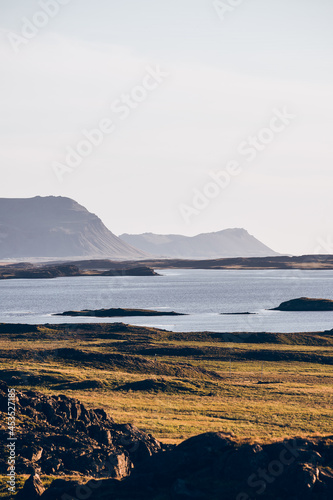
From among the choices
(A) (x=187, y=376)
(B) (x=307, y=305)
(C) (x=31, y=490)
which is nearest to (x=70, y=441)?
(C) (x=31, y=490)

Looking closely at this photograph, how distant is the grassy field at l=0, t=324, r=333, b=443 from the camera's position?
4916 centimetres

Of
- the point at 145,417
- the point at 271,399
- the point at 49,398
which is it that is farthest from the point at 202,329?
the point at 49,398

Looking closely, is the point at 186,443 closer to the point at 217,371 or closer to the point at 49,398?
the point at 49,398

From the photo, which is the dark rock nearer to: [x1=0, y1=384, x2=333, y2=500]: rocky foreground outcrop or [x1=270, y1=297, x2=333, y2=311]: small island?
[x1=0, y1=384, x2=333, y2=500]: rocky foreground outcrop

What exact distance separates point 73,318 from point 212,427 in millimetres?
85082

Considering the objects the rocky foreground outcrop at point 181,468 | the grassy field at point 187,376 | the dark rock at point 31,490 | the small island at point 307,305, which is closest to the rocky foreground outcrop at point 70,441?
the rocky foreground outcrop at point 181,468

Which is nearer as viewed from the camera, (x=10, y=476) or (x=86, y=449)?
(x=10, y=476)

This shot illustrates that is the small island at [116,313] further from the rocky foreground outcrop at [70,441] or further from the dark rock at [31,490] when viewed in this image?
the dark rock at [31,490]

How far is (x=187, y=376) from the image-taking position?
67438mm

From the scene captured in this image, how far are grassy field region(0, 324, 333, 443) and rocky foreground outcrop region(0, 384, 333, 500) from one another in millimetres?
2643

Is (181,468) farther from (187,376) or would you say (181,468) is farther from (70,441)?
(187,376)

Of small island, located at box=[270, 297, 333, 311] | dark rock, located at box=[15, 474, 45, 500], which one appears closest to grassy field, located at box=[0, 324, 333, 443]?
dark rock, located at box=[15, 474, 45, 500]

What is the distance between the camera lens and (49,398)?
43312 mm

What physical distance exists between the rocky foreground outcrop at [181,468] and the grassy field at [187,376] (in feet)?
8.67
